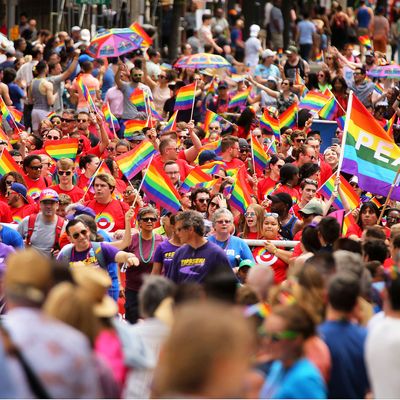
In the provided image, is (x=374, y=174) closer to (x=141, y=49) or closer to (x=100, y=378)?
(x=100, y=378)

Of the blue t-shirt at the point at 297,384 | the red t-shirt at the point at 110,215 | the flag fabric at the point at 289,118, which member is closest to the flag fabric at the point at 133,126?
the flag fabric at the point at 289,118

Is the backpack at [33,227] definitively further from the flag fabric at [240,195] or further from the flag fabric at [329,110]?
the flag fabric at [329,110]

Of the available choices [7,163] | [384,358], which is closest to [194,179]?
[7,163]

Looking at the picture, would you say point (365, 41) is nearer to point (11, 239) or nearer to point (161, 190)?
point (161, 190)

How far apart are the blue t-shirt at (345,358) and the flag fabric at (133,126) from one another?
41.7 ft

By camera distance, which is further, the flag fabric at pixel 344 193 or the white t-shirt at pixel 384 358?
the flag fabric at pixel 344 193

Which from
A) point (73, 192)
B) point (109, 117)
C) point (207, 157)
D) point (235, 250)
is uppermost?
point (235, 250)

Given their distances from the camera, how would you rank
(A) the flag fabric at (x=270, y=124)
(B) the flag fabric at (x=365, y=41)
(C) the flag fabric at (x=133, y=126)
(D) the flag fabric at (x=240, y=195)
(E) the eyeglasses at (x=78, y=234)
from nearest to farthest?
1. (E) the eyeglasses at (x=78, y=234)
2. (D) the flag fabric at (x=240, y=195)
3. (C) the flag fabric at (x=133, y=126)
4. (A) the flag fabric at (x=270, y=124)
5. (B) the flag fabric at (x=365, y=41)

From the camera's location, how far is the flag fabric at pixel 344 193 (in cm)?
1466

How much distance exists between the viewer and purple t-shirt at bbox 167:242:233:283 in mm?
11570

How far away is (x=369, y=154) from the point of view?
1441 centimetres

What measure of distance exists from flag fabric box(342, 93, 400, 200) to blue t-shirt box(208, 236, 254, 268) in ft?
6.31

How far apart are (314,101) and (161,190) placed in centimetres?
808

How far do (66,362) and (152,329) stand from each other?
166 cm
